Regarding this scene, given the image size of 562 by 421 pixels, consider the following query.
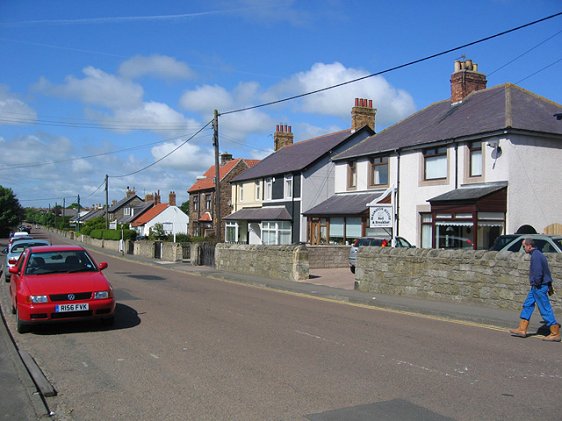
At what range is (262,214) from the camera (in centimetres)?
3984

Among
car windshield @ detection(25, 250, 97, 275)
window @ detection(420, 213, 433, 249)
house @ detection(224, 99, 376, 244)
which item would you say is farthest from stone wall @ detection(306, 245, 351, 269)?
car windshield @ detection(25, 250, 97, 275)

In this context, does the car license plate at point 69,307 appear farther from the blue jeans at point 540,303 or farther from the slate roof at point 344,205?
the slate roof at point 344,205

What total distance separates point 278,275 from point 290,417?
55.2 feet


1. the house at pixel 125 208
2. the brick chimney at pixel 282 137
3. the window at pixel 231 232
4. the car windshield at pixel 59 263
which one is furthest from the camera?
the house at pixel 125 208

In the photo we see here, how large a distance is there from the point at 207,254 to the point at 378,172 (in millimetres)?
10444

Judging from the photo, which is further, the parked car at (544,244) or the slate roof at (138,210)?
the slate roof at (138,210)

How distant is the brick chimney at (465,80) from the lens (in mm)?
27594

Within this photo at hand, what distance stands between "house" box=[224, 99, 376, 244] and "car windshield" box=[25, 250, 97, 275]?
75.5 feet

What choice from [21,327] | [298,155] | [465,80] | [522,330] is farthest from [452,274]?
[298,155]

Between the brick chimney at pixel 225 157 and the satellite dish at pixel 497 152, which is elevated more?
the brick chimney at pixel 225 157

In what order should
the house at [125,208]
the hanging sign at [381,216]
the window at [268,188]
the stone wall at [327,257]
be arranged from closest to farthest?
the hanging sign at [381,216] → the stone wall at [327,257] → the window at [268,188] → the house at [125,208]

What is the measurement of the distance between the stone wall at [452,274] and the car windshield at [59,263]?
28.6 ft

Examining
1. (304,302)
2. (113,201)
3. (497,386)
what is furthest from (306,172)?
(113,201)

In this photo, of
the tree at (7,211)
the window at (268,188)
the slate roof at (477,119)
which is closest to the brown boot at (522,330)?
the slate roof at (477,119)
